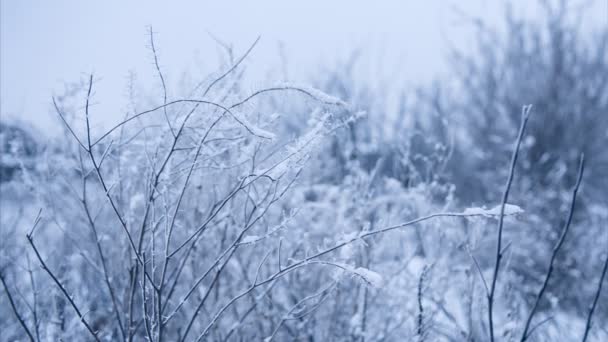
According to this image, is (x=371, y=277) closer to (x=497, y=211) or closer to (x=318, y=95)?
(x=497, y=211)

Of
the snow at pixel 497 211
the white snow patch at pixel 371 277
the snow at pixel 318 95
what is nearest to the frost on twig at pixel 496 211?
the snow at pixel 497 211

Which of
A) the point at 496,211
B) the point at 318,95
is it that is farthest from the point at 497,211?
the point at 318,95

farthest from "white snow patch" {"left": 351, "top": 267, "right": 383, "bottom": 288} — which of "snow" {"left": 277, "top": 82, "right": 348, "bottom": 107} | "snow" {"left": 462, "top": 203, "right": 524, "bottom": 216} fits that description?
"snow" {"left": 277, "top": 82, "right": 348, "bottom": 107}

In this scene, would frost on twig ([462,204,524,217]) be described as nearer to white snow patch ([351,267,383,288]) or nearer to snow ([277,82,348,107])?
white snow patch ([351,267,383,288])

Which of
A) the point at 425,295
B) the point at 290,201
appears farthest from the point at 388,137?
the point at 425,295

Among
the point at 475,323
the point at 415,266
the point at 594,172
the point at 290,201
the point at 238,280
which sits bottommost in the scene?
the point at 475,323

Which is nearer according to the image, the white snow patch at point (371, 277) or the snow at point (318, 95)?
the white snow patch at point (371, 277)

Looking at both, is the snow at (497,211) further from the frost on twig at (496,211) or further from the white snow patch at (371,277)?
the white snow patch at (371,277)

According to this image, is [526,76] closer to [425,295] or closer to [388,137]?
[388,137]

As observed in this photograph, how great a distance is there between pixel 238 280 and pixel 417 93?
383 inches

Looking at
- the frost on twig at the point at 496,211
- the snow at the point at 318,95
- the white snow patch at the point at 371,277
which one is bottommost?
the white snow patch at the point at 371,277

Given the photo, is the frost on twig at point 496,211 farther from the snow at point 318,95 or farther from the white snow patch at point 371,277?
the snow at point 318,95

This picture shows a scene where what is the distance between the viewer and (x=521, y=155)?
8.70 meters

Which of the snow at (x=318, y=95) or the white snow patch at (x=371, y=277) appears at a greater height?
the snow at (x=318, y=95)
